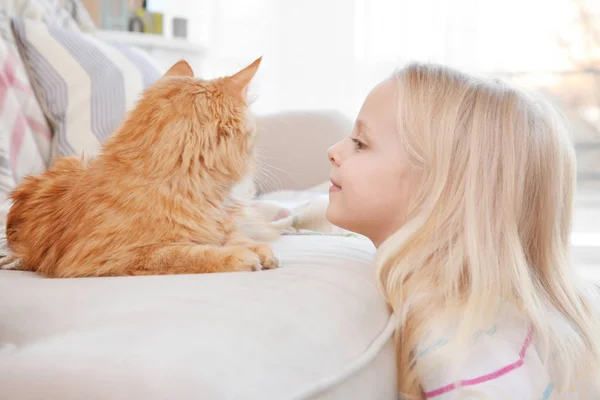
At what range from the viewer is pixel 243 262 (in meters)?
0.97

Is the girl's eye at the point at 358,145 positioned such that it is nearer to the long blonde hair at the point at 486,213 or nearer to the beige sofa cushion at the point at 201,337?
the long blonde hair at the point at 486,213

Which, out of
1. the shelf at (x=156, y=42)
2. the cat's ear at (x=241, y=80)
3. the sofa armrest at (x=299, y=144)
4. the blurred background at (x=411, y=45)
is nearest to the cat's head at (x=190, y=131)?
the cat's ear at (x=241, y=80)

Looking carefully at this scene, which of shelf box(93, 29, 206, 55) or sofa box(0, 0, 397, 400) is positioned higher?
shelf box(93, 29, 206, 55)

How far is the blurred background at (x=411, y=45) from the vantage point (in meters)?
2.97

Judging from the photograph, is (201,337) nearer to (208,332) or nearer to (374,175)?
(208,332)

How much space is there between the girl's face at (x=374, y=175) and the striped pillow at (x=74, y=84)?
0.83 metres

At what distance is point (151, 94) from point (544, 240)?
72cm

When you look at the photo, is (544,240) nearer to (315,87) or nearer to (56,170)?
(56,170)

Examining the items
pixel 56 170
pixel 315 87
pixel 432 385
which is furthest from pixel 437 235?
pixel 315 87

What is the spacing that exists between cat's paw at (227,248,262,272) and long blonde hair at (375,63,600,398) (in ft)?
0.61

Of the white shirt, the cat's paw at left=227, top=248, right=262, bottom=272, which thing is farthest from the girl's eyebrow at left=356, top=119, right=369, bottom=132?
the white shirt

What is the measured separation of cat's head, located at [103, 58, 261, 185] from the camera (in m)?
1.10

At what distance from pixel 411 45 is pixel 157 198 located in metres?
2.25

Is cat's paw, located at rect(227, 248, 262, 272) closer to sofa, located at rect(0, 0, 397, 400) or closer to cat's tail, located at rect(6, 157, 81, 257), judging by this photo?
sofa, located at rect(0, 0, 397, 400)
